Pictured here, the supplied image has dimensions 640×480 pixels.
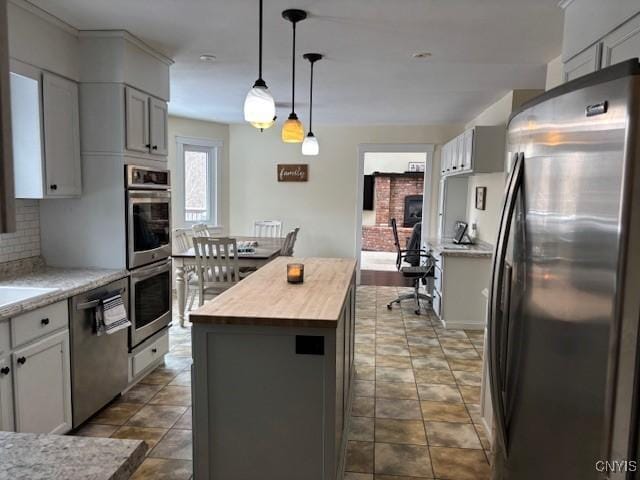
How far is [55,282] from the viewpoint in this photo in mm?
2611

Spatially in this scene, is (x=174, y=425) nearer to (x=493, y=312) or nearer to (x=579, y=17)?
(x=493, y=312)

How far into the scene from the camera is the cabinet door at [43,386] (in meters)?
2.16

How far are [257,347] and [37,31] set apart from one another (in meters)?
2.22

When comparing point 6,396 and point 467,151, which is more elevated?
point 467,151

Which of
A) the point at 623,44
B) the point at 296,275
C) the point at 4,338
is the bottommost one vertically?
the point at 4,338

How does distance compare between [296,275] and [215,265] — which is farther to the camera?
[215,265]

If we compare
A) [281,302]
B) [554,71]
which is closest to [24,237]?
[281,302]

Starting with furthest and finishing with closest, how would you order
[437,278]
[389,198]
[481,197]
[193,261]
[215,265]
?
[389,198]
[481,197]
[437,278]
[193,261]
[215,265]

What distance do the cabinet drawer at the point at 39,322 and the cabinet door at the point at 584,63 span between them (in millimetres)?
2825

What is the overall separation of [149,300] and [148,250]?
0.38 metres

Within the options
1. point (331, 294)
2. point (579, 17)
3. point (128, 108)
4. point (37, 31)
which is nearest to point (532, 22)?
point (579, 17)

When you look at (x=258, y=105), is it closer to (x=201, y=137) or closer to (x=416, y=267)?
(x=416, y=267)

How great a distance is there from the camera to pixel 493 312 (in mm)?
1410

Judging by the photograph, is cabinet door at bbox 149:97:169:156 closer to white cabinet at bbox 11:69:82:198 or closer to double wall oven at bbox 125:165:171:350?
double wall oven at bbox 125:165:171:350
